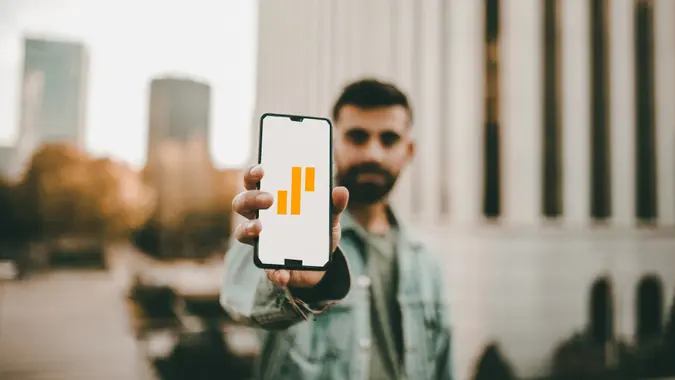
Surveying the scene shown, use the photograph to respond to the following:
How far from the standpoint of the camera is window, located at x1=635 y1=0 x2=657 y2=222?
7.25 m

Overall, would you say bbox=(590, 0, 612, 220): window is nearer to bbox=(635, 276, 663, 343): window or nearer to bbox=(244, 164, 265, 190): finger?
bbox=(635, 276, 663, 343): window

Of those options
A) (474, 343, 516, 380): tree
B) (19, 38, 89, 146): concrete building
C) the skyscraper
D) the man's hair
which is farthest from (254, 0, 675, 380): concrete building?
the skyscraper

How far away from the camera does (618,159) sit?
7.09m

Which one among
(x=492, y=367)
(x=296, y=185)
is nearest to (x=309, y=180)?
(x=296, y=185)

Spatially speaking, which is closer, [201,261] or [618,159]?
[618,159]

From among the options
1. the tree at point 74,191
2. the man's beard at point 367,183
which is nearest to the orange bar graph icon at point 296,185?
the man's beard at point 367,183

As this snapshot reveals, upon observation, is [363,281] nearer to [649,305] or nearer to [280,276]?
[280,276]

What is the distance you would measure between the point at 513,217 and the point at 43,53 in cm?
1411

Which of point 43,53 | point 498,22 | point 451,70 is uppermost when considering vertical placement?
point 43,53

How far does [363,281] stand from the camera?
1217mm

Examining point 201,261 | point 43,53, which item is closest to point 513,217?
point 43,53

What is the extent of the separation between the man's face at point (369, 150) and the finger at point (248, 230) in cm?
52

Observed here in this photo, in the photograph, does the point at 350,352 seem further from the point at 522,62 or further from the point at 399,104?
the point at 522,62

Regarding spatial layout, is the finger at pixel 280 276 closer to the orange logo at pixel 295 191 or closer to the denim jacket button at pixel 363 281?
the orange logo at pixel 295 191
